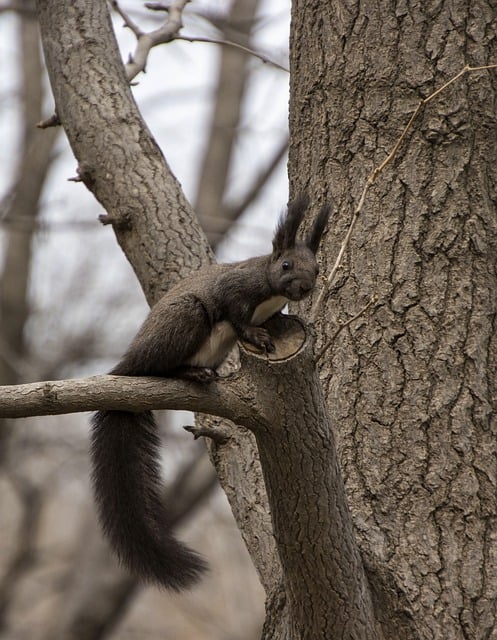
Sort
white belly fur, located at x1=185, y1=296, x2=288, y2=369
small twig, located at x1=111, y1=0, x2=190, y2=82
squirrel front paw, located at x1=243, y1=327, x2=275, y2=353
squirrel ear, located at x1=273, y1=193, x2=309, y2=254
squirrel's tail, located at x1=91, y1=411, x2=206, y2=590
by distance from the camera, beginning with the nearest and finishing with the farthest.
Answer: squirrel front paw, located at x1=243, y1=327, x2=275, y2=353 → squirrel ear, located at x1=273, y1=193, x2=309, y2=254 → squirrel's tail, located at x1=91, y1=411, x2=206, y2=590 → white belly fur, located at x1=185, y1=296, x2=288, y2=369 → small twig, located at x1=111, y1=0, x2=190, y2=82

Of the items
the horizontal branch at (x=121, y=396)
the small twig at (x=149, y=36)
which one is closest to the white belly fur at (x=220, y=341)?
the horizontal branch at (x=121, y=396)

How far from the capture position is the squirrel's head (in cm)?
242

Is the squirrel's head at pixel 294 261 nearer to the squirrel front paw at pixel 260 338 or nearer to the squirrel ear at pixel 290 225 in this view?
the squirrel ear at pixel 290 225

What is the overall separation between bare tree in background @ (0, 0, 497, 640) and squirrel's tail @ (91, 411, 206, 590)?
22cm

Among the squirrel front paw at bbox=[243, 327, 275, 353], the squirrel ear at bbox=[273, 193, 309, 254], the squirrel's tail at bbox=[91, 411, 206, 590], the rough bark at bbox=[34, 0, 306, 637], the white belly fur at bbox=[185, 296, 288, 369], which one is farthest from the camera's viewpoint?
the rough bark at bbox=[34, 0, 306, 637]

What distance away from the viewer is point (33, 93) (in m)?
7.57

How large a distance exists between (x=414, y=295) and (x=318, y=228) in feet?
1.07

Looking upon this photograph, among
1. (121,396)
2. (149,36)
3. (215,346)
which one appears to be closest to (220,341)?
(215,346)

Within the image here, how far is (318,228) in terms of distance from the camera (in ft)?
7.97

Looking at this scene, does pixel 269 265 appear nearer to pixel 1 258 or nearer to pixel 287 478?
pixel 287 478

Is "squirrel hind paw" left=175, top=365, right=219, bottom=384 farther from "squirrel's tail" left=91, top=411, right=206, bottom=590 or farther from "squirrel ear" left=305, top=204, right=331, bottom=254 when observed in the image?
"squirrel ear" left=305, top=204, right=331, bottom=254

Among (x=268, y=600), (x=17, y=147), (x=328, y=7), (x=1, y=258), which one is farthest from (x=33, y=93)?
(x=268, y=600)

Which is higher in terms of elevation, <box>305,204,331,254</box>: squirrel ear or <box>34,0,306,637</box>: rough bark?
<box>34,0,306,637</box>: rough bark

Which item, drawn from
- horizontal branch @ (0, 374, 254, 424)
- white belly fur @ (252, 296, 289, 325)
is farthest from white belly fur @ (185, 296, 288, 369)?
horizontal branch @ (0, 374, 254, 424)
